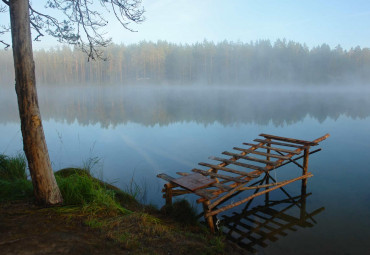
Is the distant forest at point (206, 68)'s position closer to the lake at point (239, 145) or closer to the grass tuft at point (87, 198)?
the lake at point (239, 145)

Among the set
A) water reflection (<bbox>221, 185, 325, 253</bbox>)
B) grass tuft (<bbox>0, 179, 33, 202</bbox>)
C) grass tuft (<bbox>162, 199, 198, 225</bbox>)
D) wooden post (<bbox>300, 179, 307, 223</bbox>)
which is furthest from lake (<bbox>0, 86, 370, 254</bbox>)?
grass tuft (<bbox>0, 179, 33, 202</bbox>)

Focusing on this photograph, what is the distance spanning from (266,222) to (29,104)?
5456mm

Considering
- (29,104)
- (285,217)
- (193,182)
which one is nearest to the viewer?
(29,104)

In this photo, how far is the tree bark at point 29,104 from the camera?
4355mm

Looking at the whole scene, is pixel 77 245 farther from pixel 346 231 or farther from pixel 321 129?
pixel 321 129

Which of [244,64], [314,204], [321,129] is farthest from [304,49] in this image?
[314,204]

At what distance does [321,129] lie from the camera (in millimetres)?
20000

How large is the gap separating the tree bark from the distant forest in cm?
8003

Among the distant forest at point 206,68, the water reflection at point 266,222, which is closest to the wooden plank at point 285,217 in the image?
the water reflection at point 266,222

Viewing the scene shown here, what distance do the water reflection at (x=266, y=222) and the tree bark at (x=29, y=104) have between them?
12.0 ft

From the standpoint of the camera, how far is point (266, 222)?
6.76 meters

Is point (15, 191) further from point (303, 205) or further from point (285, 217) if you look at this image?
point (303, 205)

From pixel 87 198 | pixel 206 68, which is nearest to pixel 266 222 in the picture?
pixel 87 198

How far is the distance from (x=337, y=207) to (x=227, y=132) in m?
11.1
